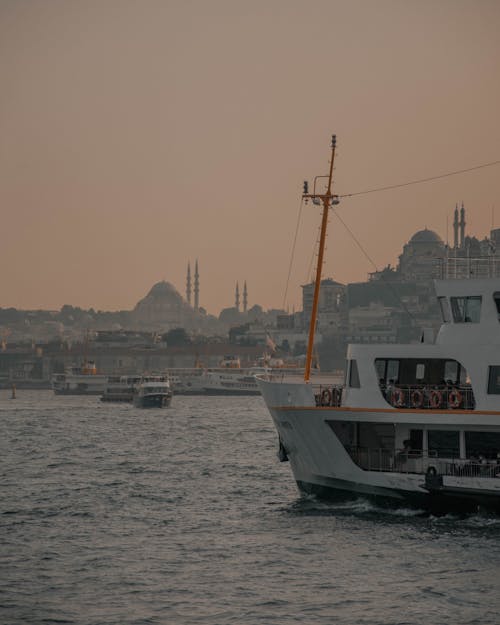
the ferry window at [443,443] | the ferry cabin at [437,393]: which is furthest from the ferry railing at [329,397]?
the ferry window at [443,443]

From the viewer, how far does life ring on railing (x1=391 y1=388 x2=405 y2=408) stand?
Result: 3912 cm

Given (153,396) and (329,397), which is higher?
(329,397)

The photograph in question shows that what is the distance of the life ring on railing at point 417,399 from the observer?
128 ft

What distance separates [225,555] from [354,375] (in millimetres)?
7677

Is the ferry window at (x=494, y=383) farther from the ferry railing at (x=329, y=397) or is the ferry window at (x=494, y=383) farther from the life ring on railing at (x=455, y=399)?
the ferry railing at (x=329, y=397)

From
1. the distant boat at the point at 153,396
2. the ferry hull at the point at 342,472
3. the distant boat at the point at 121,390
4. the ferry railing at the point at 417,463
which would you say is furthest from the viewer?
the distant boat at the point at 121,390

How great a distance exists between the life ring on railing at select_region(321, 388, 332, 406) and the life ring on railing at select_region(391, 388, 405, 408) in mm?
2241

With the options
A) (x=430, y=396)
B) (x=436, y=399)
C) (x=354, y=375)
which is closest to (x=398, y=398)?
(x=430, y=396)

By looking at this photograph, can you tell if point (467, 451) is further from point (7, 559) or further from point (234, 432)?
point (234, 432)

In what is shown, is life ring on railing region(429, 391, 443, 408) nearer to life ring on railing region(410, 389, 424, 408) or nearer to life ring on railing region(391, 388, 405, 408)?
life ring on railing region(410, 389, 424, 408)

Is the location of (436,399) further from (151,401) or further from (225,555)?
(151,401)

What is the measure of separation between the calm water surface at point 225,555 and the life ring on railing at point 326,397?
2.85 m

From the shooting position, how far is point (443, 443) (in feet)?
128

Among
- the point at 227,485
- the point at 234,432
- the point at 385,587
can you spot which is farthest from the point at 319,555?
the point at 234,432
